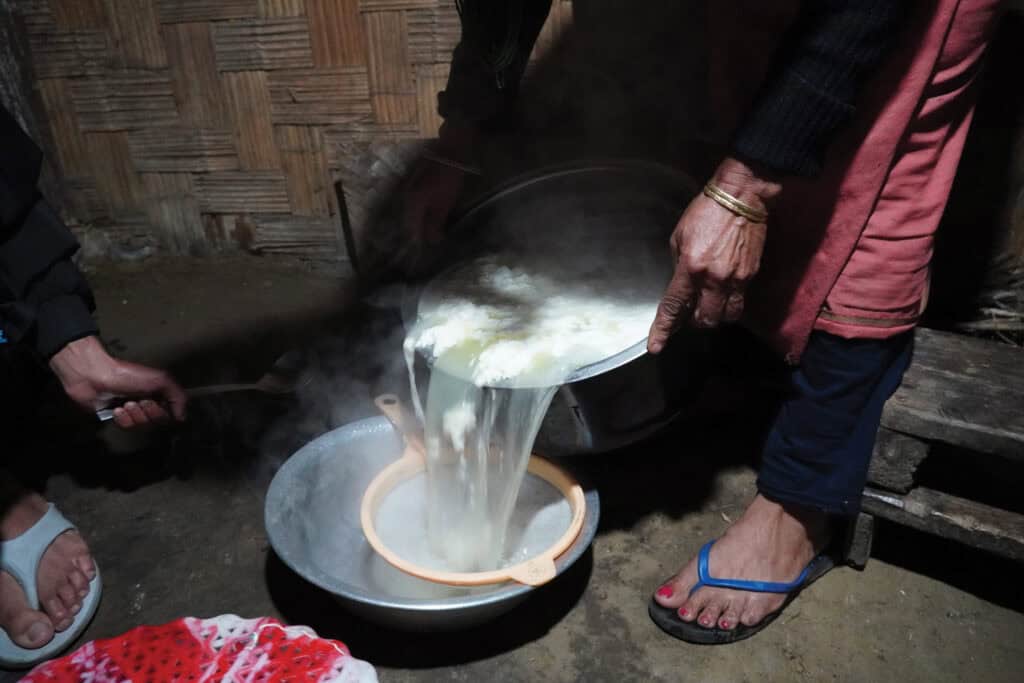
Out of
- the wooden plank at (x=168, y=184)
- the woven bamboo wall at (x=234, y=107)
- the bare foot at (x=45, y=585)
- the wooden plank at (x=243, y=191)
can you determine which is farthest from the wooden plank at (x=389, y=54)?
the bare foot at (x=45, y=585)

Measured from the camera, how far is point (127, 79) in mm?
3371

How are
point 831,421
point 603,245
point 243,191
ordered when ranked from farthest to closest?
point 243,191 → point 603,245 → point 831,421

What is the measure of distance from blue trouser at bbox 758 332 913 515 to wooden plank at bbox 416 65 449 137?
1.89 m

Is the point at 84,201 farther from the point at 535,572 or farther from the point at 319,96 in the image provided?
the point at 535,572

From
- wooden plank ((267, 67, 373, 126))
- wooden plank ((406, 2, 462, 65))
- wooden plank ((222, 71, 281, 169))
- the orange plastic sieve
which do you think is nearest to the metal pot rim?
the orange plastic sieve

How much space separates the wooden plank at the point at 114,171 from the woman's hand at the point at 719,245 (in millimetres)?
3227

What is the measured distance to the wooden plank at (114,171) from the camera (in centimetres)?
356

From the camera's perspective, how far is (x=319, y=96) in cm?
316

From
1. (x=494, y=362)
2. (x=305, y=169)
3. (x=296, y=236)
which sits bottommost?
(x=296, y=236)

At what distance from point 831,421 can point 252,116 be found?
280 cm

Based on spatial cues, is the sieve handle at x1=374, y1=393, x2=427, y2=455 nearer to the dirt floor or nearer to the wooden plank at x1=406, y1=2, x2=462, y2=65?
the dirt floor

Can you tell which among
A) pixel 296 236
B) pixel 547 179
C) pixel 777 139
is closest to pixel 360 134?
pixel 296 236

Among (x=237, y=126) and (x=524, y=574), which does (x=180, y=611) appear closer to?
(x=524, y=574)

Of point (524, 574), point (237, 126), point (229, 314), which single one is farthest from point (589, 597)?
point (237, 126)
